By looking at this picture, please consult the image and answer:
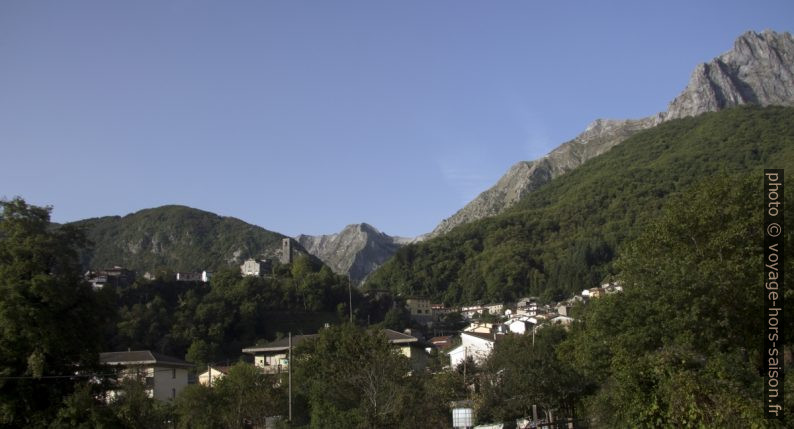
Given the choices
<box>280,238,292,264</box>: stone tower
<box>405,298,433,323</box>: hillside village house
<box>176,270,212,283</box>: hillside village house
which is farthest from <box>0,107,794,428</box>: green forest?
<box>280,238,292,264</box>: stone tower

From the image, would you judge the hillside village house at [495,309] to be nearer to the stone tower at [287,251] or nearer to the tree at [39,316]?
the stone tower at [287,251]

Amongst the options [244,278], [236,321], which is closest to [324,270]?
[244,278]

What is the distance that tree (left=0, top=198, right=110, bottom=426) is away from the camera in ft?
74.3

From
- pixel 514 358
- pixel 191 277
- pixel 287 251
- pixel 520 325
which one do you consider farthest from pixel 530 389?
pixel 287 251

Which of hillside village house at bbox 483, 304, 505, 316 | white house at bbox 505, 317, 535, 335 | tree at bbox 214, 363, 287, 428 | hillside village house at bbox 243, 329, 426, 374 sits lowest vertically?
tree at bbox 214, 363, 287, 428

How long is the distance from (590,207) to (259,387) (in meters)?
130

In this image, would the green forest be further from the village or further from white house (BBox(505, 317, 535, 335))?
white house (BBox(505, 317, 535, 335))

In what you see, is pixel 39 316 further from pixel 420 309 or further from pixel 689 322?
pixel 420 309

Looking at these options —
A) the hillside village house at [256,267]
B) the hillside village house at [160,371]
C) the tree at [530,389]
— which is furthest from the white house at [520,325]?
the hillside village house at [256,267]

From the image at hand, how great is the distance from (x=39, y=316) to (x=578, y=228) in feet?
447

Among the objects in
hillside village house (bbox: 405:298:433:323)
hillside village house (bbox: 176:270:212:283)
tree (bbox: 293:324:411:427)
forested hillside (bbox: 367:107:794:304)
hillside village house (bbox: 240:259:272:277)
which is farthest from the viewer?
hillside village house (bbox: 240:259:272:277)

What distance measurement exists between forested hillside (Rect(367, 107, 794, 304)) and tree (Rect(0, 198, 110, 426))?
104 m

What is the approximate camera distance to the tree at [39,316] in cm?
2266

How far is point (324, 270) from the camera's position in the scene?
4902 inches
